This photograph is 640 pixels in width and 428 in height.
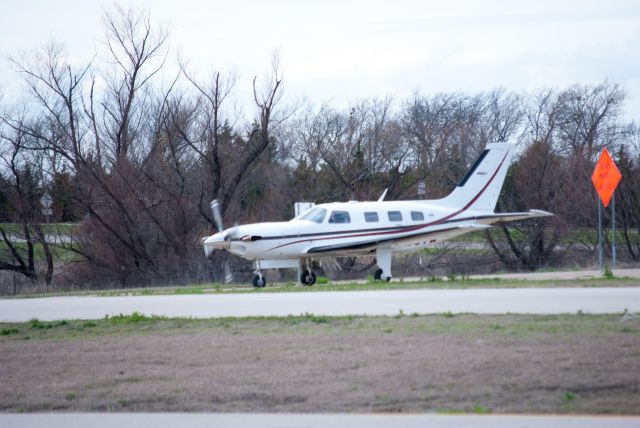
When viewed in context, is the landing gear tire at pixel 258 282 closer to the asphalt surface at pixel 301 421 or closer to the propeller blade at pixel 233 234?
the propeller blade at pixel 233 234

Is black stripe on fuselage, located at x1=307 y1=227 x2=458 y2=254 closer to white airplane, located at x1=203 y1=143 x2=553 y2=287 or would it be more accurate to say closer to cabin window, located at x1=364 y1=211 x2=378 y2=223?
white airplane, located at x1=203 y1=143 x2=553 y2=287

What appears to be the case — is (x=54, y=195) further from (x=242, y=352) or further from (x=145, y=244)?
(x=242, y=352)

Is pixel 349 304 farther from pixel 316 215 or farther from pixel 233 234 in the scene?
pixel 316 215

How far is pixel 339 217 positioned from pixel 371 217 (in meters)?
1.02

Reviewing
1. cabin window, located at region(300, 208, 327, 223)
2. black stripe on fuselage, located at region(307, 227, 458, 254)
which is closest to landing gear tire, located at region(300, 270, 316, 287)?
black stripe on fuselage, located at region(307, 227, 458, 254)

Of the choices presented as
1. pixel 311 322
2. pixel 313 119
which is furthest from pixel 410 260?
pixel 311 322

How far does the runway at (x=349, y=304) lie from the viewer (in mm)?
17078

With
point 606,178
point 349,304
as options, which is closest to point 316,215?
point 606,178

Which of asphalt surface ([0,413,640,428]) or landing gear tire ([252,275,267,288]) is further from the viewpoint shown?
landing gear tire ([252,275,267,288])

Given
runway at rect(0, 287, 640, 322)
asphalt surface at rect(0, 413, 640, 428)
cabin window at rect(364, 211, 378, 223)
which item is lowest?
asphalt surface at rect(0, 413, 640, 428)

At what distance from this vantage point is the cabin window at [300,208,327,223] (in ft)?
94.8

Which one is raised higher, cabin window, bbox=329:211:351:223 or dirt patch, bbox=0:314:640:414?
cabin window, bbox=329:211:351:223

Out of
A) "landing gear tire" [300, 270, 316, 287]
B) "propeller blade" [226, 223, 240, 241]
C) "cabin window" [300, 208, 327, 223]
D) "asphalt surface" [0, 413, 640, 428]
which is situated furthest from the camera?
"landing gear tire" [300, 270, 316, 287]

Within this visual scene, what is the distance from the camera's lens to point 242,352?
13148mm
